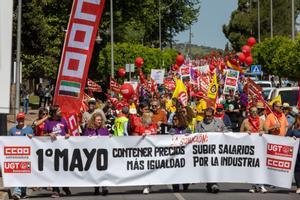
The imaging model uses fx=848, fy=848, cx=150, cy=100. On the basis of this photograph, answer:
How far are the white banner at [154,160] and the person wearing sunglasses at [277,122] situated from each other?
1430mm

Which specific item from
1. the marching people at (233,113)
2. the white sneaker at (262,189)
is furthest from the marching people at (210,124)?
the marching people at (233,113)

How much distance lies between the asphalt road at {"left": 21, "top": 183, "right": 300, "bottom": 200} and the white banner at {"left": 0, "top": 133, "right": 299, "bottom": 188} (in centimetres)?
23

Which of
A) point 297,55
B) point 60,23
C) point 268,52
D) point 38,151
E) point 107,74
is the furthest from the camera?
point 268,52

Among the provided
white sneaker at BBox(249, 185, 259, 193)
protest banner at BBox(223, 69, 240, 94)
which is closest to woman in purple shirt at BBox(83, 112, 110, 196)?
white sneaker at BBox(249, 185, 259, 193)

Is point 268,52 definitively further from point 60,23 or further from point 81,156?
point 81,156

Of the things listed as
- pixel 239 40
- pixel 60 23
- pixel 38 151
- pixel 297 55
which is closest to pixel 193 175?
pixel 38 151

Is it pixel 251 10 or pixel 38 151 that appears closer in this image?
pixel 38 151

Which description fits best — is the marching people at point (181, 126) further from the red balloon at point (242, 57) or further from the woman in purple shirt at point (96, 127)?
the red balloon at point (242, 57)

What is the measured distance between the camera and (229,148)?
15516mm

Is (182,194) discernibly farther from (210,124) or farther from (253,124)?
Answer: (253,124)

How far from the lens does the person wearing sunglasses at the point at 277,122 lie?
16844 millimetres

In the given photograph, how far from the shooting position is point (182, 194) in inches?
598

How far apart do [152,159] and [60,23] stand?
144 feet

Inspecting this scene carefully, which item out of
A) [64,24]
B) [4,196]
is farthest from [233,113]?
[64,24]
